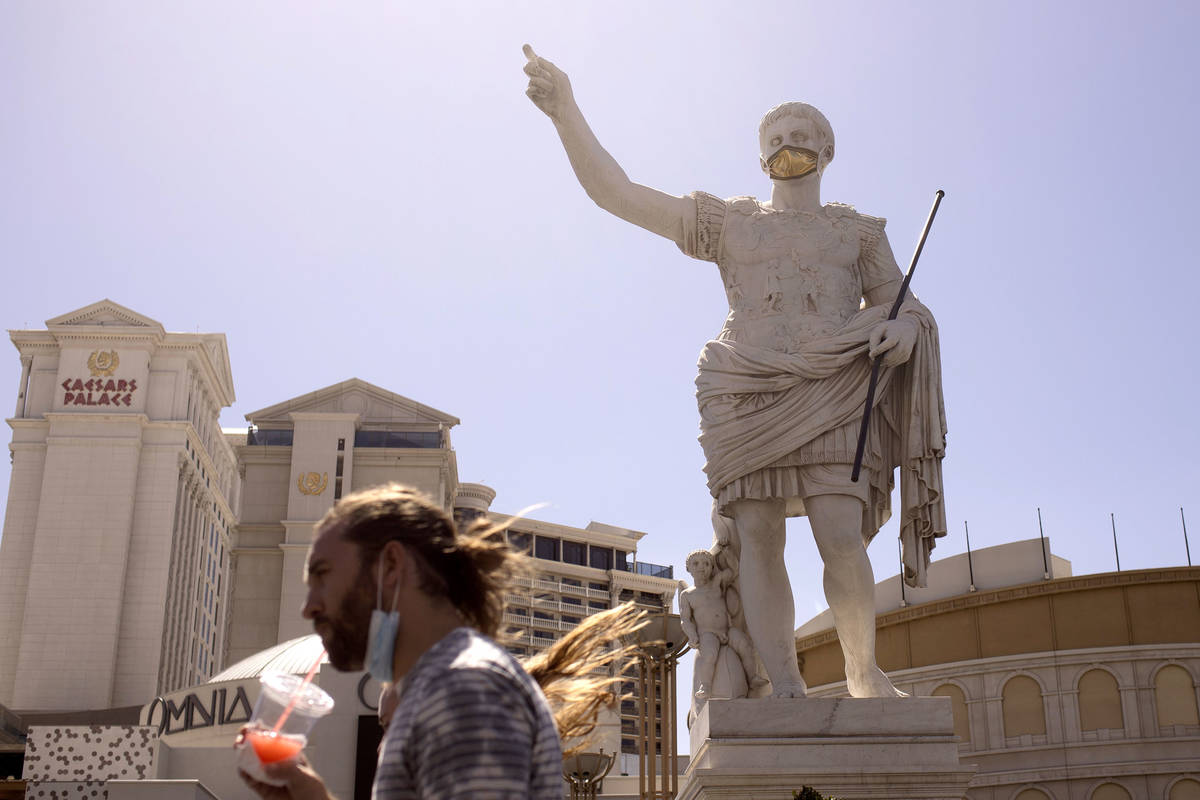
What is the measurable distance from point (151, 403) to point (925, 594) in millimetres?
51907

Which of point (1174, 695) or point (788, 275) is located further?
point (1174, 695)

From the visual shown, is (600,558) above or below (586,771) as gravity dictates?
above

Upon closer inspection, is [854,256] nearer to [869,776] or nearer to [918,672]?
[869,776]

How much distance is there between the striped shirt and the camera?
6.89ft

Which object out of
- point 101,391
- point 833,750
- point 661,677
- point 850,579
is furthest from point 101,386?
point 833,750

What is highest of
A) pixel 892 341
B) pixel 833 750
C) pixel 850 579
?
pixel 892 341

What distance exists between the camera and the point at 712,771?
Result: 299 inches

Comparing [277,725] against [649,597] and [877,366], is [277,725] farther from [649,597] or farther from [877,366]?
[649,597]

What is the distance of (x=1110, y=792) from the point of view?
48.1 meters

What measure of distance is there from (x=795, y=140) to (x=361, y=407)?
3540 inches

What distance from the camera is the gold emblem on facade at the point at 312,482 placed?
307ft

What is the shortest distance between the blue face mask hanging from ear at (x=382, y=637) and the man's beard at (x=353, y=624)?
16 millimetres

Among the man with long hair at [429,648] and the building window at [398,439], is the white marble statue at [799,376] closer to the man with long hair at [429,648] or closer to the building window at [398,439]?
the man with long hair at [429,648]

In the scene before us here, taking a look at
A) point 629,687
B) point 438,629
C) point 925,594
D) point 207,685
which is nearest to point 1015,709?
point 925,594
